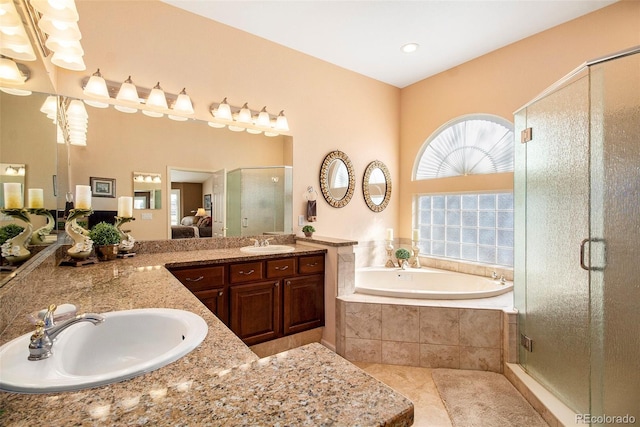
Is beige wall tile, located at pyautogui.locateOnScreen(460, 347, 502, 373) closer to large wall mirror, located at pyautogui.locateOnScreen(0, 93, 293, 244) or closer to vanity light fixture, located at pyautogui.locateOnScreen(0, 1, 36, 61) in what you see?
large wall mirror, located at pyautogui.locateOnScreen(0, 93, 293, 244)

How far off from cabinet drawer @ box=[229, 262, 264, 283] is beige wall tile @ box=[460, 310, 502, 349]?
65.6 inches

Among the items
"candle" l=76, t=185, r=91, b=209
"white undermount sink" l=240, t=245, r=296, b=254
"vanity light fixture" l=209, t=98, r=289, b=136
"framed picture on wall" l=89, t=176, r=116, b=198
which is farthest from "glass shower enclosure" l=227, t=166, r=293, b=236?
"candle" l=76, t=185, r=91, b=209

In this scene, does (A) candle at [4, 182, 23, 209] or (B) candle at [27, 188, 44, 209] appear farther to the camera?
(B) candle at [27, 188, 44, 209]

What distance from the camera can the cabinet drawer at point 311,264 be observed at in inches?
106

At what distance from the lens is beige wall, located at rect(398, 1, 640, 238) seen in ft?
8.25

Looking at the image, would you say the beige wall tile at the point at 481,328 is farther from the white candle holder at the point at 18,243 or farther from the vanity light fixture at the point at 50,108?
the vanity light fixture at the point at 50,108

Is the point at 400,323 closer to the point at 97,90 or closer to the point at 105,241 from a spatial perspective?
the point at 105,241

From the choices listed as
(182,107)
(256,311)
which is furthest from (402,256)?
(182,107)

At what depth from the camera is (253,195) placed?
303 cm

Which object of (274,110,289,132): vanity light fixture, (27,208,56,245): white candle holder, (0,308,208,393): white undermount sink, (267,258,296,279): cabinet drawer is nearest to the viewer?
(0,308,208,393): white undermount sink

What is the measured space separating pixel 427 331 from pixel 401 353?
11.3 inches

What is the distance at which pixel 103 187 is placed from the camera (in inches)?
90.6

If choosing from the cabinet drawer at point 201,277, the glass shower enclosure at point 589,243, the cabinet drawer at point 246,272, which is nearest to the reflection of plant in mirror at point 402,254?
the glass shower enclosure at point 589,243

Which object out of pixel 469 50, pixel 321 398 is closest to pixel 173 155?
pixel 321 398
